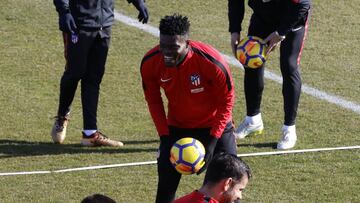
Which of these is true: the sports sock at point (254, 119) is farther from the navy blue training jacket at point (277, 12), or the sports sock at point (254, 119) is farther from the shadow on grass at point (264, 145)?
the navy blue training jacket at point (277, 12)

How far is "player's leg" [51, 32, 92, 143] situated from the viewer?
11086 millimetres

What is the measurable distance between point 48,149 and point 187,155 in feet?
11.1

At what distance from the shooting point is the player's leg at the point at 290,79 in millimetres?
11023

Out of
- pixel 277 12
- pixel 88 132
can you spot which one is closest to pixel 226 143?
pixel 277 12

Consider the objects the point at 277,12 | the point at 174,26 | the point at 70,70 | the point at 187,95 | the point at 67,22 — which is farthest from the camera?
the point at 70,70

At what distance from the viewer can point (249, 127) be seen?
11523 millimetres

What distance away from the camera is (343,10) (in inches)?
666

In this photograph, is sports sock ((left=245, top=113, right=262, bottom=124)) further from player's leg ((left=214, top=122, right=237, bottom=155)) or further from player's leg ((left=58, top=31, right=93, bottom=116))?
player's leg ((left=214, top=122, right=237, bottom=155))

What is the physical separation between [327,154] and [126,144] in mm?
2253

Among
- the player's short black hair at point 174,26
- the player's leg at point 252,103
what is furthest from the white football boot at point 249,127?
the player's short black hair at point 174,26

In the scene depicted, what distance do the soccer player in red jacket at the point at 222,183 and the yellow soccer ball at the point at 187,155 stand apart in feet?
3.73

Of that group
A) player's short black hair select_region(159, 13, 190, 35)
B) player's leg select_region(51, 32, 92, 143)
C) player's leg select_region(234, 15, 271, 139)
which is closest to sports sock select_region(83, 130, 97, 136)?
player's leg select_region(51, 32, 92, 143)

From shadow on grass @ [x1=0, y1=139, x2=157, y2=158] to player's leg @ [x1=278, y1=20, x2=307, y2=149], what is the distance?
147 centimetres

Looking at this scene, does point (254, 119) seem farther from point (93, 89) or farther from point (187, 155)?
point (187, 155)
